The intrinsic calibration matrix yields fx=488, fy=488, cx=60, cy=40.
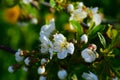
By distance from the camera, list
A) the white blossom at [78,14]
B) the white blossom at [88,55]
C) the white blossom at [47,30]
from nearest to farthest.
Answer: the white blossom at [88,55], the white blossom at [47,30], the white blossom at [78,14]

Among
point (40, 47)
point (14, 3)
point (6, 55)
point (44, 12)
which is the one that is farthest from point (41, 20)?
point (40, 47)

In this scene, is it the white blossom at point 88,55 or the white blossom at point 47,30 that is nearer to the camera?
the white blossom at point 88,55

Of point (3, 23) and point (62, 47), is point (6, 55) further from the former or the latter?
point (62, 47)

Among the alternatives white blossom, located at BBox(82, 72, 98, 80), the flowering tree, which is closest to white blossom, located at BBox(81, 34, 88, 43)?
the flowering tree

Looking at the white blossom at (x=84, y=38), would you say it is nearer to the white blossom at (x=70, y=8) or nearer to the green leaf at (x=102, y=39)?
the green leaf at (x=102, y=39)

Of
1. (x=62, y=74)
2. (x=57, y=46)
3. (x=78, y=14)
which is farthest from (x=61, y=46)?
(x=78, y=14)

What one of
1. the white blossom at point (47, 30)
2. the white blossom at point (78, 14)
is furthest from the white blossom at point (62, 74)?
the white blossom at point (78, 14)

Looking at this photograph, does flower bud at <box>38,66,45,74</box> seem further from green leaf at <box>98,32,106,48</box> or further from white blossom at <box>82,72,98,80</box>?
green leaf at <box>98,32,106,48</box>
